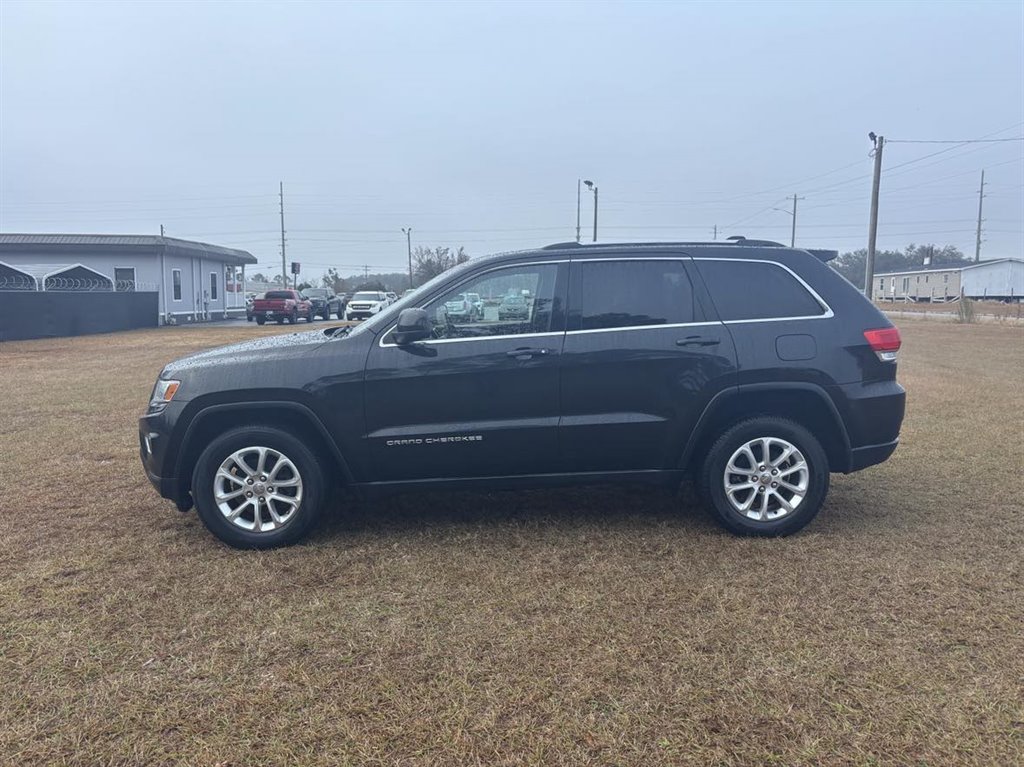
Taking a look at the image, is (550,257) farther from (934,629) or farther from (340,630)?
(934,629)

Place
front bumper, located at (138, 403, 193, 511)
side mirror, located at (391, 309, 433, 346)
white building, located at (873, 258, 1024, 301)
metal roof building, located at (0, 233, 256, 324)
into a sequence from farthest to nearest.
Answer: white building, located at (873, 258, 1024, 301) < metal roof building, located at (0, 233, 256, 324) < front bumper, located at (138, 403, 193, 511) < side mirror, located at (391, 309, 433, 346)

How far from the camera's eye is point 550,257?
4.87 m

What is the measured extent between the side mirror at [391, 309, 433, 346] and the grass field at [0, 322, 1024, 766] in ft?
4.08

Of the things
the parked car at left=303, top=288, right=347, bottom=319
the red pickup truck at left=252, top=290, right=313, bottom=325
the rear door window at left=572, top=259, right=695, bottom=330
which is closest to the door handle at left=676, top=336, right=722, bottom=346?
the rear door window at left=572, top=259, right=695, bottom=330

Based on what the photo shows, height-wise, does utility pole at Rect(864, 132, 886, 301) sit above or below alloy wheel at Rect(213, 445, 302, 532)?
above

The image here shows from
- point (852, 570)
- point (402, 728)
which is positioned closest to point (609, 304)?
point (852, 570)

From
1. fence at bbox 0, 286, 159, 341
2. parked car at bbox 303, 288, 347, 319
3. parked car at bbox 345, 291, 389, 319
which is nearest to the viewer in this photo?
fence at bbox 0, 286, 159, 341

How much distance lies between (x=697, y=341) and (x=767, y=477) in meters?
0.94

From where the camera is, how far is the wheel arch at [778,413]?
4.73 metres

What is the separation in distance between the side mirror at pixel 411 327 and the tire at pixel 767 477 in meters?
1.91

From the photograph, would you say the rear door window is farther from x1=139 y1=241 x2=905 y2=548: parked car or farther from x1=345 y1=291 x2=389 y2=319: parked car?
x1=345 y1=291 x2=389 y2=319: parked car

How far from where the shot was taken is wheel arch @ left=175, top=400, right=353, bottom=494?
4602 millimetres

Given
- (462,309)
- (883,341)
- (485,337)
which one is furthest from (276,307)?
(883,341)

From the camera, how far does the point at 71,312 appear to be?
24.8m
